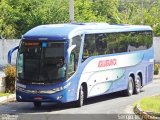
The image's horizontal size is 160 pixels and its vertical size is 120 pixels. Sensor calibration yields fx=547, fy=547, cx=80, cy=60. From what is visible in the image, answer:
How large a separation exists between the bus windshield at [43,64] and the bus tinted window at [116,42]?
1748 millimetres

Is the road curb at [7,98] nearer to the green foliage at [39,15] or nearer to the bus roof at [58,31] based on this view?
the bus roof at [58,31]

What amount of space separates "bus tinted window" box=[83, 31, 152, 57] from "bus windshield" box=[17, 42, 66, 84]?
68.8 inches

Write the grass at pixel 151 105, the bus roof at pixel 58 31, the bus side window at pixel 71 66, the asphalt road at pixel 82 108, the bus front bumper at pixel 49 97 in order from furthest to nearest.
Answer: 1. the bus roof at pixel 58 31
2. the bus side window at pixel 71 66
3. the bus front bumper at pixel 49 97
4. the asphalt road at pixel 82 108
5. the grass at pixel 151 105

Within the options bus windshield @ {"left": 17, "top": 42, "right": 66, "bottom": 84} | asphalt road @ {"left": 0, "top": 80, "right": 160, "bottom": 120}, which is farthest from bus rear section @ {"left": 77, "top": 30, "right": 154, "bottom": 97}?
bus windshield @ {"left": 17, "top": 42, "right": 66, "bottom": 84}

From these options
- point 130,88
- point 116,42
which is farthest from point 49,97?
point 130,88

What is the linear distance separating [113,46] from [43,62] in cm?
502

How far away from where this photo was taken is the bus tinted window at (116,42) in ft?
73.8

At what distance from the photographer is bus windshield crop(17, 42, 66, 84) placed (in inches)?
802

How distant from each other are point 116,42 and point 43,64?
5419 millimetres

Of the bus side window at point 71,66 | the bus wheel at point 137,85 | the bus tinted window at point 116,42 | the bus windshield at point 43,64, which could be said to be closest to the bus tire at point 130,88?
the bus wheel at point 137,85

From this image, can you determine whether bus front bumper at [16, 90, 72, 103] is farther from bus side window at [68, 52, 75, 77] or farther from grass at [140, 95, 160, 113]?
grass at [140, 95, 160, 113]

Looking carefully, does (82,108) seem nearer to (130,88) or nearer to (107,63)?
(107,63)

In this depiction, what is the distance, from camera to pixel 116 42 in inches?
979

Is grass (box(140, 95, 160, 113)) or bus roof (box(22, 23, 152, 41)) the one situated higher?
bus roof (box(22, 23, 152, 41))
